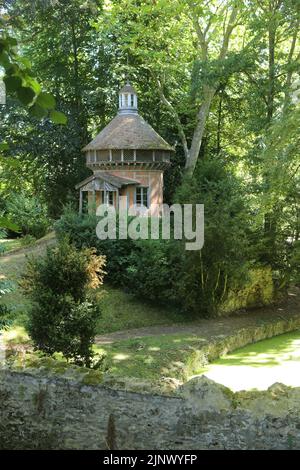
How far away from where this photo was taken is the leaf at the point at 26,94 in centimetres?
308

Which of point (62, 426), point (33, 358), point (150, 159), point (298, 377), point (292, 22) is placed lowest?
point (298, 377)

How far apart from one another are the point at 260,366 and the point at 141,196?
13519 millimetres

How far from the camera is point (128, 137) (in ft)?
80.9

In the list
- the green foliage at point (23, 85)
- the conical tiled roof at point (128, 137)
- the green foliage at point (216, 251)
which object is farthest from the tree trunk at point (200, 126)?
the green foliage at point (23, 85)

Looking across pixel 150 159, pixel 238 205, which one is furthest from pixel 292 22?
pixel 150 159

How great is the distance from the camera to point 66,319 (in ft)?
33.4

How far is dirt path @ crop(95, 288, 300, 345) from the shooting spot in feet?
48.9

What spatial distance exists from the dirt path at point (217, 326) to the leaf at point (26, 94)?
11.2 meters

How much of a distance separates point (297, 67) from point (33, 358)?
15.3 metres

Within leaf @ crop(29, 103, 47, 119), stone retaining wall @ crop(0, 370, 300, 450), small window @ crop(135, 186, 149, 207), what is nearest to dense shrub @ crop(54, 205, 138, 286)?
small window @ crop(135, 186, 149, 207)

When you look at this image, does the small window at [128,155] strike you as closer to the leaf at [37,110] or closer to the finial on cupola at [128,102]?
the finial on cupola at [128,102]

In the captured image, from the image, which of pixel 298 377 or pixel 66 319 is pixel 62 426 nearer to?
pixel 66 319

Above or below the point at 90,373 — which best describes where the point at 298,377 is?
below

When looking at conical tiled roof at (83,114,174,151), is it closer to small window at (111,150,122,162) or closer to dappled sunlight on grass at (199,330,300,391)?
small window at (111,150,122,162)
